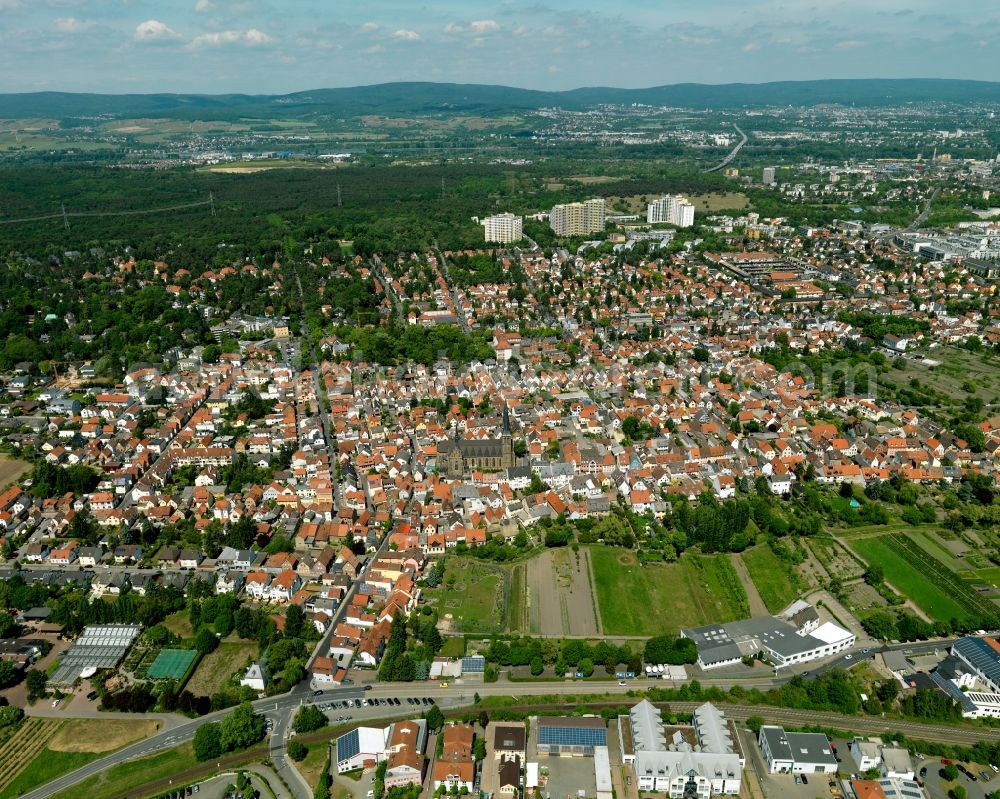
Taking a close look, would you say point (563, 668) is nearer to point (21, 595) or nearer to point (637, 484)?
point (637, 484)

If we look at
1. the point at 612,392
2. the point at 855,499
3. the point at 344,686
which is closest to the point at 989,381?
the point at 855,499

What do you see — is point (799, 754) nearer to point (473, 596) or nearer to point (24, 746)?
point (473, 596)

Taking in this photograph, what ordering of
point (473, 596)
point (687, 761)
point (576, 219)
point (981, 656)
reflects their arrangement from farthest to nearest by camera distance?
point (576, 219) → point (473, 596) → point (981, 656) → point (687, 761)

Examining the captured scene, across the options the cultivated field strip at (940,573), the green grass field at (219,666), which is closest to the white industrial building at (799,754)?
the cultivated field strip at (940,573)

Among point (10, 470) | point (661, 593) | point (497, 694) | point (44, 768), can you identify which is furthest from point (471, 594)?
point (10, 470)

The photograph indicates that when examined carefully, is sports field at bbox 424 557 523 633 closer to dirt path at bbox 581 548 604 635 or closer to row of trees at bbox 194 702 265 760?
dirt path at bbox 581 548 604 635

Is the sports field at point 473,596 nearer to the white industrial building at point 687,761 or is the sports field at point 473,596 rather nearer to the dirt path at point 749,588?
the white industrial building at point 687,761

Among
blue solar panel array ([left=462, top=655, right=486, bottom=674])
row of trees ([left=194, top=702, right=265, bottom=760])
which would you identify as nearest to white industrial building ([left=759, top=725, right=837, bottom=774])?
blue solar panel array ([left=462, top=655, right=486, bottom=674])
